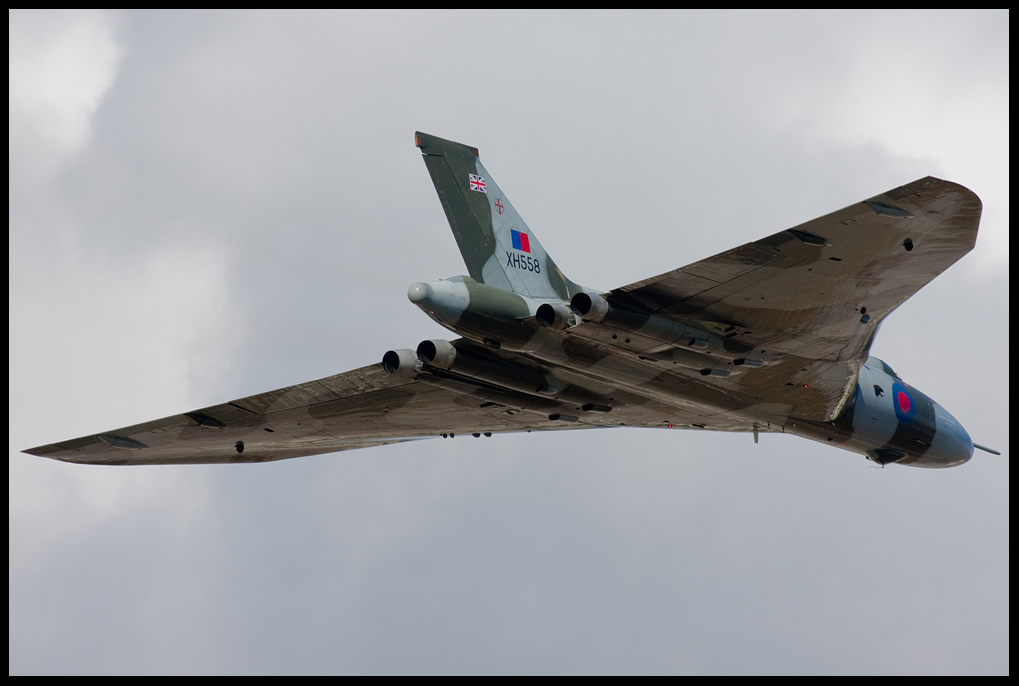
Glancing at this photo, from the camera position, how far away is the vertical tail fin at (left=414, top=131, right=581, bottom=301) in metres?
20.0

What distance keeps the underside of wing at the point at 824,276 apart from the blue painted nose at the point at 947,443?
25.2 feet

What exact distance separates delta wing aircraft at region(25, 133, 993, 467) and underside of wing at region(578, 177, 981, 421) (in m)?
0.04

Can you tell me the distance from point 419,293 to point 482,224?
2.74m

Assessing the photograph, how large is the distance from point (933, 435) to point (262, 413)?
17493 millimetres

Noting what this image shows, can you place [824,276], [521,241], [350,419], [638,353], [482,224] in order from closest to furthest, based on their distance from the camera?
[824,276] < [638,353] < [482,224] < [521,241] < [350,419]

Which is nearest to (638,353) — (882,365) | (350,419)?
(350,419)

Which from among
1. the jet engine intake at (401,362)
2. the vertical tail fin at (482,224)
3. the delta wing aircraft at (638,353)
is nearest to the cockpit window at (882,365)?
the delta wing aircraft at (638,353)

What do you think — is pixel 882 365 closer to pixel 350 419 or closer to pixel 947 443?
pixel 947 443

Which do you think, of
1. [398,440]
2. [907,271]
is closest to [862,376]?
[907,271]

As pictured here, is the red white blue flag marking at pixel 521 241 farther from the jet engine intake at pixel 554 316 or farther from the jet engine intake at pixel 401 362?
the jet engine intake at pixel 401 362

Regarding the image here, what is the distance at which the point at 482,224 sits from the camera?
20.3m

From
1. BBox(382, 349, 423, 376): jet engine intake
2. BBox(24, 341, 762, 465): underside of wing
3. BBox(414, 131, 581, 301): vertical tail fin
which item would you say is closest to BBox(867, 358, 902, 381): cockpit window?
BBox(24, 341, 762, 465): underside of wing

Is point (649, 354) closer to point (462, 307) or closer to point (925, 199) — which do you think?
point (462, 307)

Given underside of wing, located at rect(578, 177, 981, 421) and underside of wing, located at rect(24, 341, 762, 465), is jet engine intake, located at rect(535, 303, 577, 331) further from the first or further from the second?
underside of wing, located at rect(24, 341, 762, 465)
